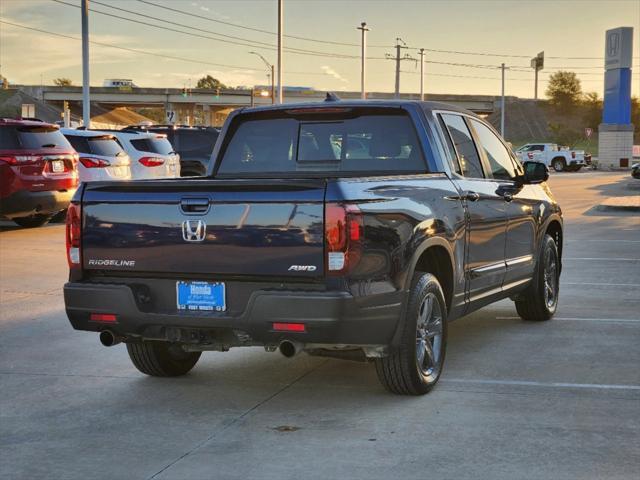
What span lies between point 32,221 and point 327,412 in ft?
48.8

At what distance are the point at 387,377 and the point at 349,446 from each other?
1055 millimetres

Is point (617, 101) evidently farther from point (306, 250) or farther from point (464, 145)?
point (306, 250)

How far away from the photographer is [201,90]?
14462cm

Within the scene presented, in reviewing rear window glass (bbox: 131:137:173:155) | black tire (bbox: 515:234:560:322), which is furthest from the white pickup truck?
black tire (bbox: 515:234:560:322)

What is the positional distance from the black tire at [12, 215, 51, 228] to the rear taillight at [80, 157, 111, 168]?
5.34 ft

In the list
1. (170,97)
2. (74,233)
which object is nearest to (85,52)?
(74,233)

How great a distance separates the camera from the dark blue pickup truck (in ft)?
18.6

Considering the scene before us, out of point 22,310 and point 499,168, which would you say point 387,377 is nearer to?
point 499,168

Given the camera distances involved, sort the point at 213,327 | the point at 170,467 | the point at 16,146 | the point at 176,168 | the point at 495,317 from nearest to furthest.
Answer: the point at 170,467
the point at 213,327
the point at 495,317
the point at 16,146
the point at 176,168

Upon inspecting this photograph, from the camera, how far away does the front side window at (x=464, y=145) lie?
24.8 feet

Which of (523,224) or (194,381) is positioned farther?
(523,224)

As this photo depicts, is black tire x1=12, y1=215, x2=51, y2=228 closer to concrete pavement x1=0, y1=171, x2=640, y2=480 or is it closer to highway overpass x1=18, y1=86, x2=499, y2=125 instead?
concrete pavement x1=0, y1=171, x2=640, y2=480

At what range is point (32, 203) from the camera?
58.9 feet

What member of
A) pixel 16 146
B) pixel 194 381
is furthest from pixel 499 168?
pixel 16 146
